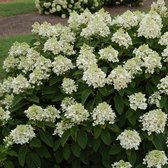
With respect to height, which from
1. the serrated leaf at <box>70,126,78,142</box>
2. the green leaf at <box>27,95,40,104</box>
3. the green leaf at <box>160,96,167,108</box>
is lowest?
the serrated leaf at <box>70,126,78,142</box>

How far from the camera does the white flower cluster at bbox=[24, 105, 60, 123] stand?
4023mm

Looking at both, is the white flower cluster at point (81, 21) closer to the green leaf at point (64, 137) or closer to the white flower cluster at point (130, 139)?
the green leaf at point (64, 137)

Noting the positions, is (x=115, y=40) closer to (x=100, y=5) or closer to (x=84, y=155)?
(x=84, y=155)

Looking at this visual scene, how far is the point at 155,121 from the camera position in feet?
12.9

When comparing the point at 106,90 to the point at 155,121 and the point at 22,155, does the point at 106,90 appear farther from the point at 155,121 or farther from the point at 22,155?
the point at 22,155

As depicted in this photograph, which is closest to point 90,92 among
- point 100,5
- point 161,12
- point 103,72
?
point 103,72

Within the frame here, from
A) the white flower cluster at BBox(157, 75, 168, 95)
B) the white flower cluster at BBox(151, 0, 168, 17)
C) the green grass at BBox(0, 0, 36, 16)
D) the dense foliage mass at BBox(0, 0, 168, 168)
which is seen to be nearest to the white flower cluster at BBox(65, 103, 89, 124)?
the dense foliage mass at BBox(0, 0, 168, 168)

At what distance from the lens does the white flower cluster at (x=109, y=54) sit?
4148 mm

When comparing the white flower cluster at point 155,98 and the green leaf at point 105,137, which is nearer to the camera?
the green leaf at point 105,137

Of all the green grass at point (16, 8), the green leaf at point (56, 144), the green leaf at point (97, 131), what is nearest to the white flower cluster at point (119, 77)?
the green leaf at point (97, 131)

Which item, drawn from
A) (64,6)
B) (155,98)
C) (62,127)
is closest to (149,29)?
(155,98)

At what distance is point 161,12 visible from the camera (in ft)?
16.9

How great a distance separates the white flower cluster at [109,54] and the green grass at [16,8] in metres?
9.48

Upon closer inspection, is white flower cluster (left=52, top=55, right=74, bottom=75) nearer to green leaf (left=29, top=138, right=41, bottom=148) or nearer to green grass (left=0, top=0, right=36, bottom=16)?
green leaf (left=29, top=138, right=41, bottom=148)
